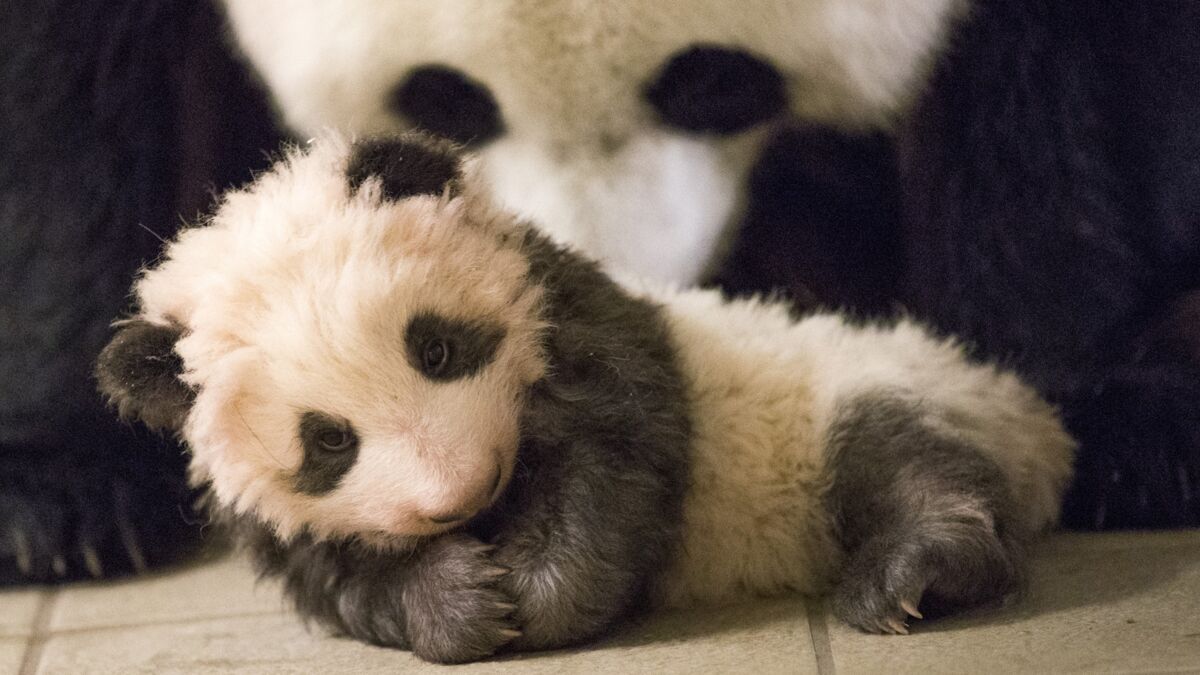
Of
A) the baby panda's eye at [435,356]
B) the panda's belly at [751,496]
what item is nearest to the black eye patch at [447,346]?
the baby panda's eye at [435,356]

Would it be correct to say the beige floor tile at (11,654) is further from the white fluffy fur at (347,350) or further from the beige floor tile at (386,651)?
the white fluffy fur at (347,350)

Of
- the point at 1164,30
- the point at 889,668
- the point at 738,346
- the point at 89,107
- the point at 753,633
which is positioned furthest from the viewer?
the point at 89,107

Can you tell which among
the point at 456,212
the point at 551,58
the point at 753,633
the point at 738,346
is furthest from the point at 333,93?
the point at 753,633

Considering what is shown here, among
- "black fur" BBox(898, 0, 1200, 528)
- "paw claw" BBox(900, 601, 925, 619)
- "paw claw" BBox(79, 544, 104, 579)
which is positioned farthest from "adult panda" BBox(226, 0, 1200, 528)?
"paw claw" BBox(79, 544, 104, 579)

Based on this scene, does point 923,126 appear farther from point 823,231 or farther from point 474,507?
point 474,507

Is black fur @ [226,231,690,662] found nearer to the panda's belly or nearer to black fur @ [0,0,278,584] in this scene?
the panda's belly

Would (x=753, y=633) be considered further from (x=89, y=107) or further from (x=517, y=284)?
(x=89, y=107)

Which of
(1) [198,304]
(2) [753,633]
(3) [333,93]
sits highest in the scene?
(3) [333,93]
